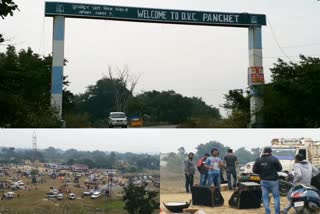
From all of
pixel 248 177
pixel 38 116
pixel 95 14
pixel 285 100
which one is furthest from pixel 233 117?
pixel 248 177

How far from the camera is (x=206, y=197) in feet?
25.6

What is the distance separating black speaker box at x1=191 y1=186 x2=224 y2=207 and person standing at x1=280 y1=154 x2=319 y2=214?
118cm

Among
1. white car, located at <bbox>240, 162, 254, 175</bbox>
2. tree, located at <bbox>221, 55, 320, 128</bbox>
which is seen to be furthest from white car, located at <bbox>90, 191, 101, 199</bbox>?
tree, located at <bbox>221, 55, 320, 128</bbox>

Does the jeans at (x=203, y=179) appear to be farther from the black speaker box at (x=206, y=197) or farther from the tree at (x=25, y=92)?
the tree at (x=25, y=92)

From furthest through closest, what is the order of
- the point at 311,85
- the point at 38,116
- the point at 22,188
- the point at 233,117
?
the point at 233,117 < the point at 311,85 < the point at 38,116 < the point at 22,188

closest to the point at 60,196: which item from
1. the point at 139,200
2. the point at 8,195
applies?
the point at 8,195

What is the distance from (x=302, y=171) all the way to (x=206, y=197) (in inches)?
66.2

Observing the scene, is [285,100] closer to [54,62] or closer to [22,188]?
[54,62]

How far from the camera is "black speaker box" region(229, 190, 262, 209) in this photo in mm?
7770

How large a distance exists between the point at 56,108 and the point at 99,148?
1584 cm

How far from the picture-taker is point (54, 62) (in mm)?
24094

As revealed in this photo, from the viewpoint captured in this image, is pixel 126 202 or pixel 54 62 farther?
pixel 54 62

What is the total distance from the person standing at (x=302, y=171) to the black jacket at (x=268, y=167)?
1.10 ft

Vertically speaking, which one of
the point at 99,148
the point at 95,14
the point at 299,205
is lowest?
the point at 299,205
